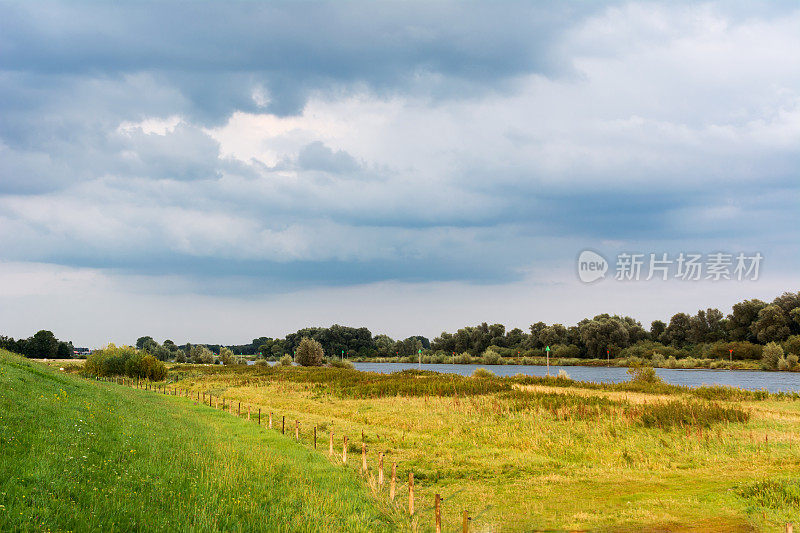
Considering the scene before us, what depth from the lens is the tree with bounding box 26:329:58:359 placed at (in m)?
136

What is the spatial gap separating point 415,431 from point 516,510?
45.7 ft

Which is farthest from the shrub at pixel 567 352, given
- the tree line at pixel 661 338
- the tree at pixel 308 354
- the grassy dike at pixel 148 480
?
the grassy dike at pixel 148 480

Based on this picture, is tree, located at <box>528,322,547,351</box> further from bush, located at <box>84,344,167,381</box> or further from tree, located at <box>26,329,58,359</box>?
tree, located at <box>26,329,58,359</box>

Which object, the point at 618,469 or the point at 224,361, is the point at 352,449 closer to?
the point at 618,469

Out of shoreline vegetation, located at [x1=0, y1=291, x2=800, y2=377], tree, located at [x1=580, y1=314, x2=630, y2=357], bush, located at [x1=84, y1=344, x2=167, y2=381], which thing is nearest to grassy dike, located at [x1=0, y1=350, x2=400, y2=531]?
bush, located at [x1=84, y1=344, x2=167, y2=381]

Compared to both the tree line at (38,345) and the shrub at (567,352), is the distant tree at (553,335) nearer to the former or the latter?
the shrub at (567,352)

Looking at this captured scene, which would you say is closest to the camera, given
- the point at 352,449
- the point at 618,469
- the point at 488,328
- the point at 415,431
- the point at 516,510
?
the point at 516,510

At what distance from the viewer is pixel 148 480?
1295cm

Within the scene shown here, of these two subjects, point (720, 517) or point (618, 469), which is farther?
point (618, 469)

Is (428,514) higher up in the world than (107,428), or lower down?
lower down

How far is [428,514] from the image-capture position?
14086 mm

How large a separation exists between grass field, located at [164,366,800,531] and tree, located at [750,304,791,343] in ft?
287

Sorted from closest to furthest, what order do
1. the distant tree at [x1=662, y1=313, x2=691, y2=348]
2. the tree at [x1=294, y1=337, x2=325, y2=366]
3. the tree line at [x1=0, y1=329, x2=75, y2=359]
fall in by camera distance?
1. the tree at [x1=294, y1=337, x2=325, y2=366]
2. the tree line at [x1=0, y1=329, x2=75, y2=359]
3. the distant tree at [x1=662, y1=313, x2=691, y2=348]

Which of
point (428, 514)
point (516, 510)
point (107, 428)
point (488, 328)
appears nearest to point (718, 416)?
point (516, 510)
